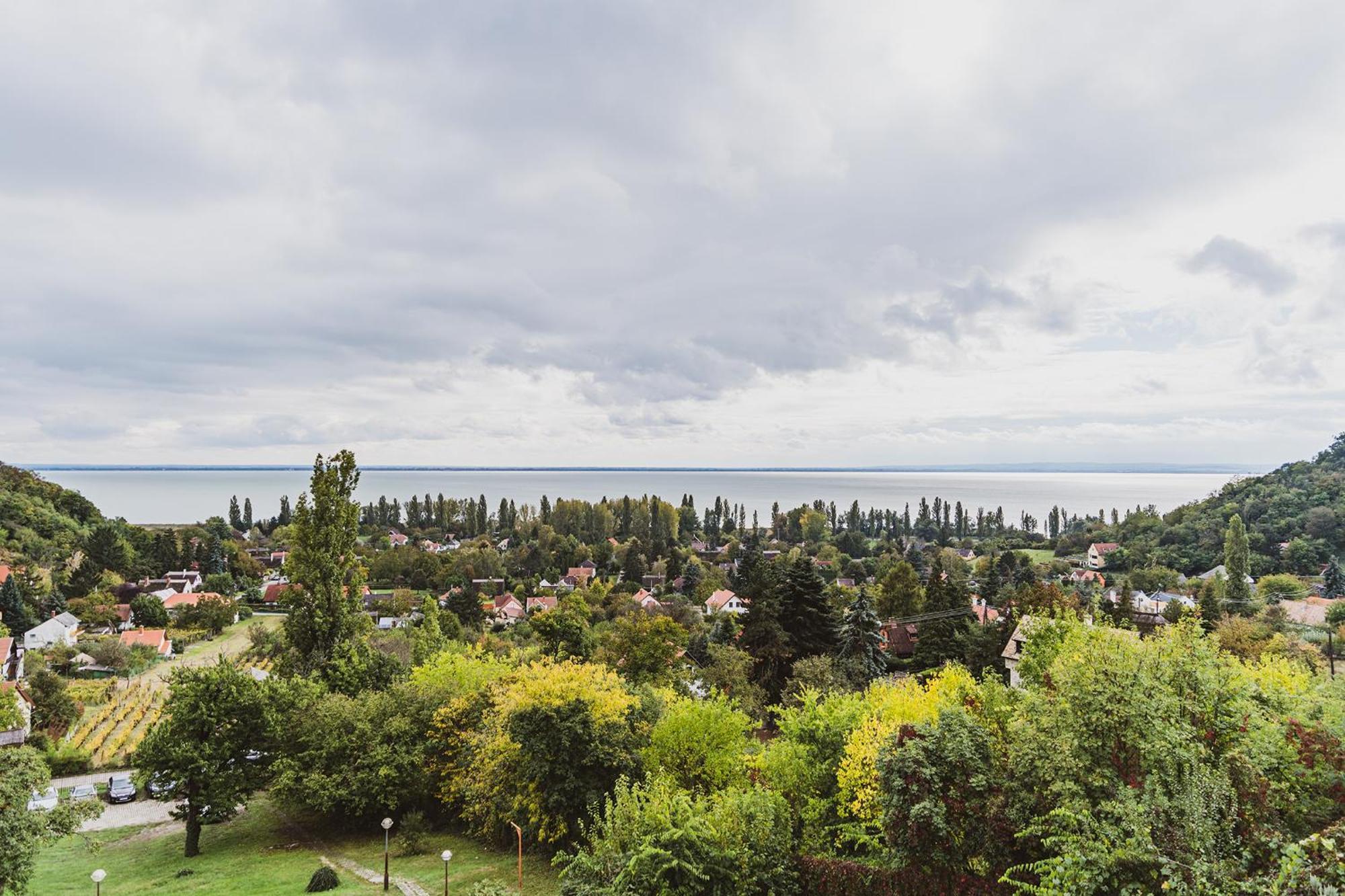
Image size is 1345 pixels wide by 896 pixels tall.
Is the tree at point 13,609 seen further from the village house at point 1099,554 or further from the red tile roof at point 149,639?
the village house at point 1099,554

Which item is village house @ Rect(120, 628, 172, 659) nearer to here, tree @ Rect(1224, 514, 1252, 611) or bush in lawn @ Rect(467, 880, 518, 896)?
bush in lawn @ Rect(467, 880, 518, 896)

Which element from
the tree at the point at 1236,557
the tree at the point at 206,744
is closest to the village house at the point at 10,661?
the tree at the point at 206,744

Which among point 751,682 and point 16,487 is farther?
point 16,487

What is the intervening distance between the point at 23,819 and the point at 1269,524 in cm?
8300

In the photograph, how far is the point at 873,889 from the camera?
33.1 feet

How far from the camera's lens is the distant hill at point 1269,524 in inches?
2172

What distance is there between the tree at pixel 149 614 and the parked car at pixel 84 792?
3123 centimetres

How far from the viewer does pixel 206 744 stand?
16.2 metres

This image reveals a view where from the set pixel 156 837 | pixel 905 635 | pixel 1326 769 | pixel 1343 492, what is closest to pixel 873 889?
pixel 1326 769

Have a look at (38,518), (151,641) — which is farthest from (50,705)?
(38,518)

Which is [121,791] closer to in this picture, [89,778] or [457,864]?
[89,778]

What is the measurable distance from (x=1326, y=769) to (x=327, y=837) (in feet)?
67.4

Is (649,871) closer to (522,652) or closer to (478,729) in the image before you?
(478,729)

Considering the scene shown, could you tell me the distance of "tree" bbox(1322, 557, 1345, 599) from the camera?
152 ft
